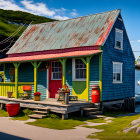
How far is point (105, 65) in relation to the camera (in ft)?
51.4

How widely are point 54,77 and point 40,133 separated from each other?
812 cm

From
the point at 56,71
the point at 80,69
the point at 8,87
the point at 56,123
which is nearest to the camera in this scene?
the point at 56,123

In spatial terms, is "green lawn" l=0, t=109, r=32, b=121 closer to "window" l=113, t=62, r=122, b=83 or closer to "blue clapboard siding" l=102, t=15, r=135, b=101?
"blue clapboard siding" l=102, t=15, r=135, b=101

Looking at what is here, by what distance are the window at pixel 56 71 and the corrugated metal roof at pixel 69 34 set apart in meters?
1.23

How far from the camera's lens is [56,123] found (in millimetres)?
12086

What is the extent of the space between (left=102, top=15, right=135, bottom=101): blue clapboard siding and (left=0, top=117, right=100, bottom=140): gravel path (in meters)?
5.51

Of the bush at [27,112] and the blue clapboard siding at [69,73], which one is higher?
the blue clapboard siding at [69,73]

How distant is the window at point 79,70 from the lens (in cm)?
1603

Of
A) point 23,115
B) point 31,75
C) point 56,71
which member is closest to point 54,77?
point 56,71

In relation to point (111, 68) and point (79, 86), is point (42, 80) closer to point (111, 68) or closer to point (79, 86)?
point (79, 86)

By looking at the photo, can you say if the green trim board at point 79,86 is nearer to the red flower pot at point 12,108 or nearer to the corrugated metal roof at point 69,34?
the corrugated metal roof at point 69,34

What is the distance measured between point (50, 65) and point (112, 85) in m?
4.69

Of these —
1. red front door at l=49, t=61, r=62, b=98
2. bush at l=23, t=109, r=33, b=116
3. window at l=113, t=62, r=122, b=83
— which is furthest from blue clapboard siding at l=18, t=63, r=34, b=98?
window at l=113, t=62, r=122, b=83

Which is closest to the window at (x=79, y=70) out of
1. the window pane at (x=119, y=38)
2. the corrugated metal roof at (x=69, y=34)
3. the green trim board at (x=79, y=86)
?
the green trim board at (x=79, y=86)
